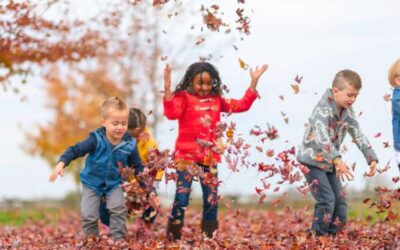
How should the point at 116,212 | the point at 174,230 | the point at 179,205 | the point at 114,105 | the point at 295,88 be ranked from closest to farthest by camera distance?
the point at 295,88 < the point at 114,105 < the point at 116,212 < the point at 179,205 < the point at 174,230

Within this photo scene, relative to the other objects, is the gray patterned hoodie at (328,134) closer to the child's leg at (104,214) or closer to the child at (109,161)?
the child at (109,161)

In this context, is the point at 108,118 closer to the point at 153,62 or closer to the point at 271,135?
the point at 271,135

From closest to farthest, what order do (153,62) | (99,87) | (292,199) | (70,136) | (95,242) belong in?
1. (95,242)
2. (292,199)
3. (153,62)
4. (99,87)
5. (70,136)

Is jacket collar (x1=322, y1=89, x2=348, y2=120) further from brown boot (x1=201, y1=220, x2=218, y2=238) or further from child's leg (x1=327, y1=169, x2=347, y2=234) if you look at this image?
brown boot (x1=201, y1=220, x2=218, y2=238)

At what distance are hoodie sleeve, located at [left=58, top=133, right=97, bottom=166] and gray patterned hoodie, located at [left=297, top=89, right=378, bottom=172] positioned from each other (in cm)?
225

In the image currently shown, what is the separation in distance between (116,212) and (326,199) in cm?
229

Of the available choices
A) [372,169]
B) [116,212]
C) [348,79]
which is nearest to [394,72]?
[348,79]

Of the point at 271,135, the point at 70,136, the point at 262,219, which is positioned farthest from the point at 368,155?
the point at 70,136

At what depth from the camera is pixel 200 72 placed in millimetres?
8570

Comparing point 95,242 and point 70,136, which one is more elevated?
point 70,136

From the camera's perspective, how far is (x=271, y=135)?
22.3 ft

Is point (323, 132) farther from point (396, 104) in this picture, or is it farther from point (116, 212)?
point (116, 212)

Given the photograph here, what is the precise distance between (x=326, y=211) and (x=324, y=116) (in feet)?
3.50

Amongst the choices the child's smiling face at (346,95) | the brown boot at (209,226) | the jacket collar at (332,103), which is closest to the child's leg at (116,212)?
the brown boot at (209,226)
